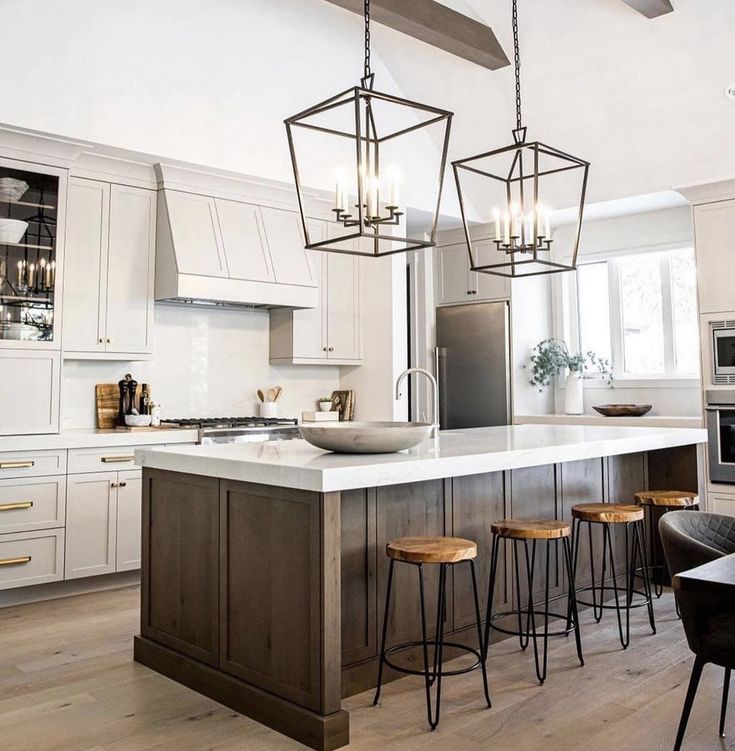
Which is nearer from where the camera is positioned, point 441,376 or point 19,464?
point 19,464

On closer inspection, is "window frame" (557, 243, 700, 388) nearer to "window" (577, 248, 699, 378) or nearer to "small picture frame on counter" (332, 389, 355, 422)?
"window" (577, 248, 699, 378)

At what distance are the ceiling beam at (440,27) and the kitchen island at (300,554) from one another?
9.37ft

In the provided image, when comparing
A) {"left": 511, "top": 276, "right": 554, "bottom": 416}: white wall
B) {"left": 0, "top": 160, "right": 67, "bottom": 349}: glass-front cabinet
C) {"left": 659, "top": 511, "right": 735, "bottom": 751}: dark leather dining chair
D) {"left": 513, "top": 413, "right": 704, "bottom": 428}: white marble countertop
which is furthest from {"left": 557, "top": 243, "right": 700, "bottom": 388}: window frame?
{"left": 0, "top": 160, "right": 67, "bottom": 349}: glass-front cabinet

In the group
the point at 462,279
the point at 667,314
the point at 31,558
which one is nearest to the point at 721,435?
the point at 667,314

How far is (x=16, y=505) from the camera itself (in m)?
4.18

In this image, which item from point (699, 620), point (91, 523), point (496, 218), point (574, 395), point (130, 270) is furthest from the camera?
point (574, 395)

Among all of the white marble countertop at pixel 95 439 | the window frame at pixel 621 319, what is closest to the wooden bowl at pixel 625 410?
the window frame at pixel 621 319

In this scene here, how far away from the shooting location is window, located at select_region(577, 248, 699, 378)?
6.18 meters

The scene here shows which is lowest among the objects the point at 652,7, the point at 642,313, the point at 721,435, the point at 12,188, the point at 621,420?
the point at 721,435

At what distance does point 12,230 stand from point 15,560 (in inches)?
72.4

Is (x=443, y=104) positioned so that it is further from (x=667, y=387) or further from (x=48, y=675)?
(x=48, y=675)

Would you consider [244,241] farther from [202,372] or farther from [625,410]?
[625,410]

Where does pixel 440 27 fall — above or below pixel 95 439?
above

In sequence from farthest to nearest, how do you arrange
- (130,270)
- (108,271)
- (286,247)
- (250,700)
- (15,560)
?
1. (286,247)
2. (130,270)
3. (108,271)
4. (15,560)
5. (250,700)
